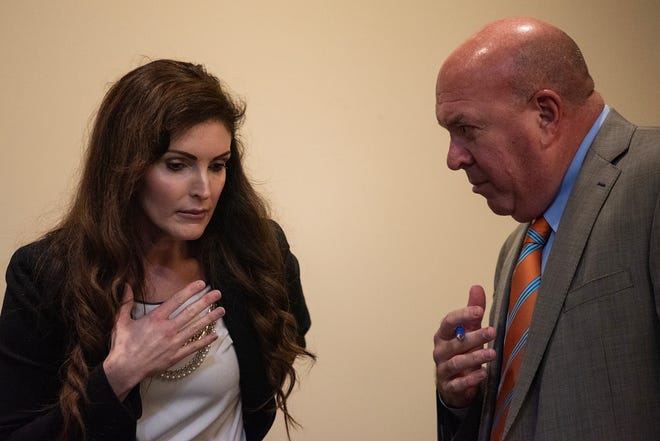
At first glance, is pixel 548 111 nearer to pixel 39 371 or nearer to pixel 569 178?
pixel 569 178

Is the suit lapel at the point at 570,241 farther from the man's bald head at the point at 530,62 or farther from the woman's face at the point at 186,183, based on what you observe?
the woman's face at the point at 186,183

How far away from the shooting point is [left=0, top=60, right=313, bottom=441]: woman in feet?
4.44

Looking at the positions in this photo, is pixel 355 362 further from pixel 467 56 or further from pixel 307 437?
pixel 467 56

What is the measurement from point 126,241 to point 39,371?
30 cm

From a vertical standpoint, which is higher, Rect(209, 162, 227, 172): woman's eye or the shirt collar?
Rect(209, 162, 227, 172): woman's eye

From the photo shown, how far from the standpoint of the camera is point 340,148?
2438 millimetres

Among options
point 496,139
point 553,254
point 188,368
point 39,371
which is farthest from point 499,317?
point 39,371

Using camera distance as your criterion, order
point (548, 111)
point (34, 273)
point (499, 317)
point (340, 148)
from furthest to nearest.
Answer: point (340, 148) → point (34, 273) → point (499, 317) → point (548, 111)

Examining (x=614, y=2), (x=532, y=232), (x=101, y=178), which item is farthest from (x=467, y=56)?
(x=614, y=2)

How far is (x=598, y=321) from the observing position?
104 centimetres

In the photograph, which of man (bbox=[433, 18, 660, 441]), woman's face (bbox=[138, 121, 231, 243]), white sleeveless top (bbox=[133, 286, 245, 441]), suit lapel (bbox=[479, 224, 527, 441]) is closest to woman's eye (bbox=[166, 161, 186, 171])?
woman's face (bbox=[138, 121, 231, 243])

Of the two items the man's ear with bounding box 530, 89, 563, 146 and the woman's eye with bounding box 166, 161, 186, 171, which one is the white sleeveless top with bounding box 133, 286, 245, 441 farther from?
the man's ear with bounding box 530, 89, 563, 146

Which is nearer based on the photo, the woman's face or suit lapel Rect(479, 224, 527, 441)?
suit lapel Rect(479, 224, 527, 441)

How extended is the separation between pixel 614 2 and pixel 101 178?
2.12 metres
